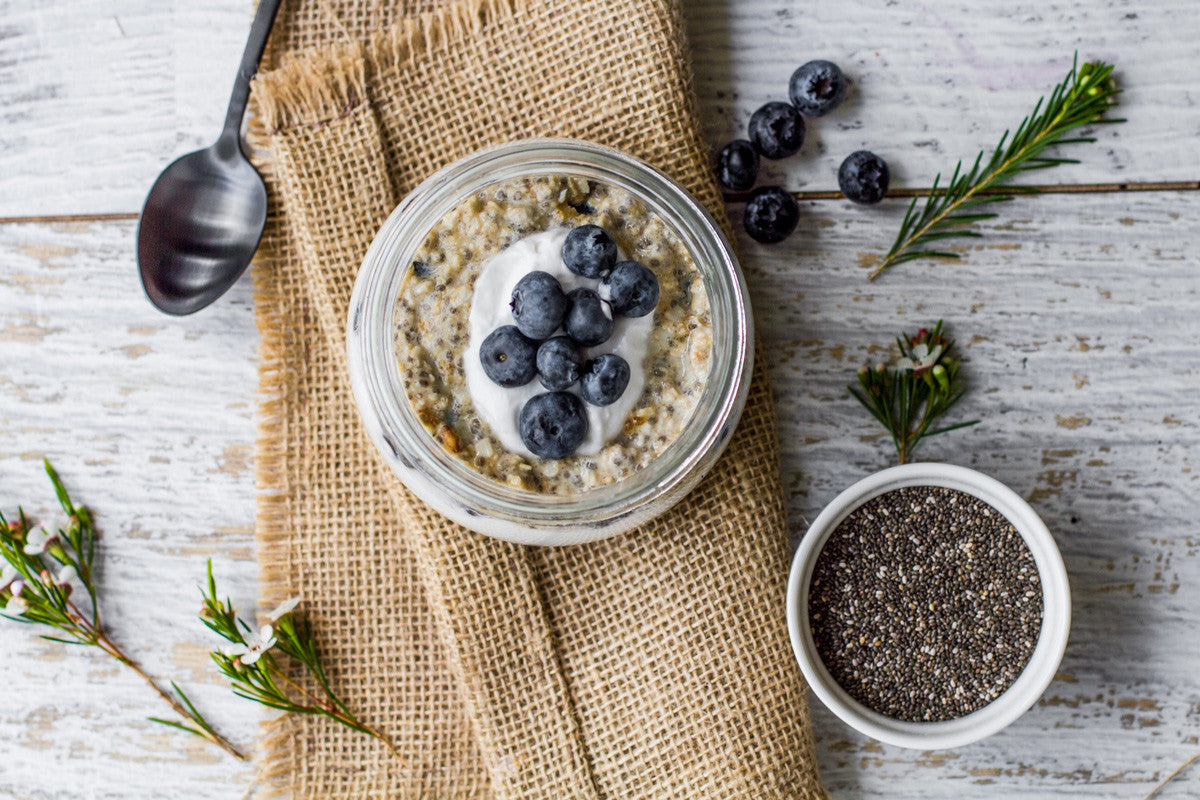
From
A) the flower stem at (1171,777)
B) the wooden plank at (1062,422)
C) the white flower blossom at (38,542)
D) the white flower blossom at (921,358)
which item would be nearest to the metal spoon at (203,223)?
the white flower blossom at (38,542)

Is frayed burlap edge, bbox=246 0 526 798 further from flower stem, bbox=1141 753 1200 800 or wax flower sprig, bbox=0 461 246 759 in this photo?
flower stem, bbox=1141 753 1200 800

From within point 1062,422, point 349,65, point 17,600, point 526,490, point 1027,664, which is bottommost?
point 17,600

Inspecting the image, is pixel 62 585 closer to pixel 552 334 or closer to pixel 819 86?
pixel 552 334

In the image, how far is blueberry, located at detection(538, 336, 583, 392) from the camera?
2.95 feet

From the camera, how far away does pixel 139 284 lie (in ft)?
4.45

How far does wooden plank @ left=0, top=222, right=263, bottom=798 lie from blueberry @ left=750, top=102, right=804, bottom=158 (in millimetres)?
798

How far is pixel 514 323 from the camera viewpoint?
0.96 metres

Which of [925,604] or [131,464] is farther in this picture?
[131,464]

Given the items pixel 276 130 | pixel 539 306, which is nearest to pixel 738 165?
pixel 539 306

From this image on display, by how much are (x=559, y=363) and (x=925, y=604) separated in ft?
2.21

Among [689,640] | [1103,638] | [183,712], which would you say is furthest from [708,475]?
[183,712]

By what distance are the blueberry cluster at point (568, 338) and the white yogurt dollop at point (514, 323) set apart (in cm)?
2

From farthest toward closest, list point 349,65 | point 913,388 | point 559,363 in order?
point 913,388
point 349,65
point 559,363

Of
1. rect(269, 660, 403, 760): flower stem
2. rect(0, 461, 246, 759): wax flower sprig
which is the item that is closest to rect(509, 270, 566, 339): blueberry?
rect(269, 660, 403, 760): flower stem
